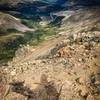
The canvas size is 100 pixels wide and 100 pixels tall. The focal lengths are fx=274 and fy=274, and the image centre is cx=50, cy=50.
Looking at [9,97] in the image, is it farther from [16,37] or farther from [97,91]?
[16,37]

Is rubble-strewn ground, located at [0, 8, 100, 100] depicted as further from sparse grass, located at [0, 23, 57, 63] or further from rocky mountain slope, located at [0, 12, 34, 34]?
rocky mountain slope, located at [0, 12, 34, 34]

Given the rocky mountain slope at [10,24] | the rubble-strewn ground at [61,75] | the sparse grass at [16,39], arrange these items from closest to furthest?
1. the rubble-strewn ground at [61,75]
2. the sparse grass at [16,39]
3. the rocky mountain slope at [10,24]

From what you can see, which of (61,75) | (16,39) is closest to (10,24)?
(16,39)

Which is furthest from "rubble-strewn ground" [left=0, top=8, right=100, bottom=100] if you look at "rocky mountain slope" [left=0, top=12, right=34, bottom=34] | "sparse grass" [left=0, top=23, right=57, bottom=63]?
"rocky mountain slope" [left=0, top=12, right=34, bottom=34]

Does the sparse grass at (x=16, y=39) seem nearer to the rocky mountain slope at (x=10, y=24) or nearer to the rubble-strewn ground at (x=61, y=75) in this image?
the rocky mountain slope at (x=10, y=24)

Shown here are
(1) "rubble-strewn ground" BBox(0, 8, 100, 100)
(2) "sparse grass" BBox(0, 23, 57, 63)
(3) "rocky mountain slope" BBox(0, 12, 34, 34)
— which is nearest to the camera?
(1) "rubble-strewn ground" BBox(0, 8, 100, 100)

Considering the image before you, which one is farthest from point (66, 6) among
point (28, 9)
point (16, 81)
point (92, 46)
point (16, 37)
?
point (16, 81)

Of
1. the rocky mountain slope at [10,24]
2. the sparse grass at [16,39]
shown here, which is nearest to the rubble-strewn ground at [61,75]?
the sparse grass at [16,39]

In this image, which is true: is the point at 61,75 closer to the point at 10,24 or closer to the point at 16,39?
the point at 16,39
